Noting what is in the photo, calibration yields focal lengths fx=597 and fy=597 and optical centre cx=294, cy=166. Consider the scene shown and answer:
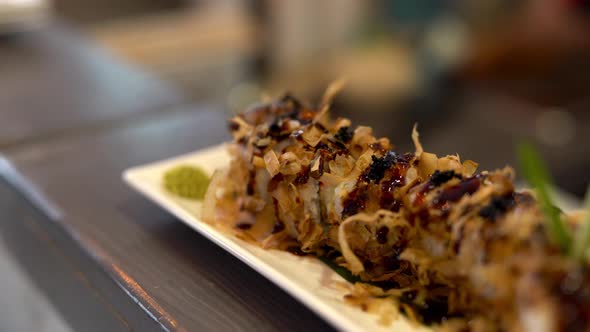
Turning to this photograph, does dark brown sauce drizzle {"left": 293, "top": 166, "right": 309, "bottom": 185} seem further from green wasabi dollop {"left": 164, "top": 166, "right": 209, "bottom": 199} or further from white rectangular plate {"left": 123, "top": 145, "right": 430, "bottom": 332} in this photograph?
green wasabi dollop {"left": 164, "top": 166, "right": 209, "bottom": 199}

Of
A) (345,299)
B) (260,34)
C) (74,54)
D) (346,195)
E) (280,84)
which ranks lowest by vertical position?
(280,84)

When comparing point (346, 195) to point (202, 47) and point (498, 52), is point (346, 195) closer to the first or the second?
point (498, 52)

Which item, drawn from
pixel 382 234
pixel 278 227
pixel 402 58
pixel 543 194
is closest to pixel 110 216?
pixel 278 227

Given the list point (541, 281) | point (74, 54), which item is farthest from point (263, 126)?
point (74, 54)

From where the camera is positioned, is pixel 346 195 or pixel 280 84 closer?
pixel 346 195

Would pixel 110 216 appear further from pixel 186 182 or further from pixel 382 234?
pixel 382 234

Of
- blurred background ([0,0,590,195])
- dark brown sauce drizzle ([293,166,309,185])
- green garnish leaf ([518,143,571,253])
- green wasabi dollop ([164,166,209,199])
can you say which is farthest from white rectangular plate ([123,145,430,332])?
blurred background ([0,0,590,195])

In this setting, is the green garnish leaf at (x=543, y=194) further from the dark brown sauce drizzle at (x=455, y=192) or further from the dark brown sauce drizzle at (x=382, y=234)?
the dark brown sauce drizzle at (x=382, y=234)
